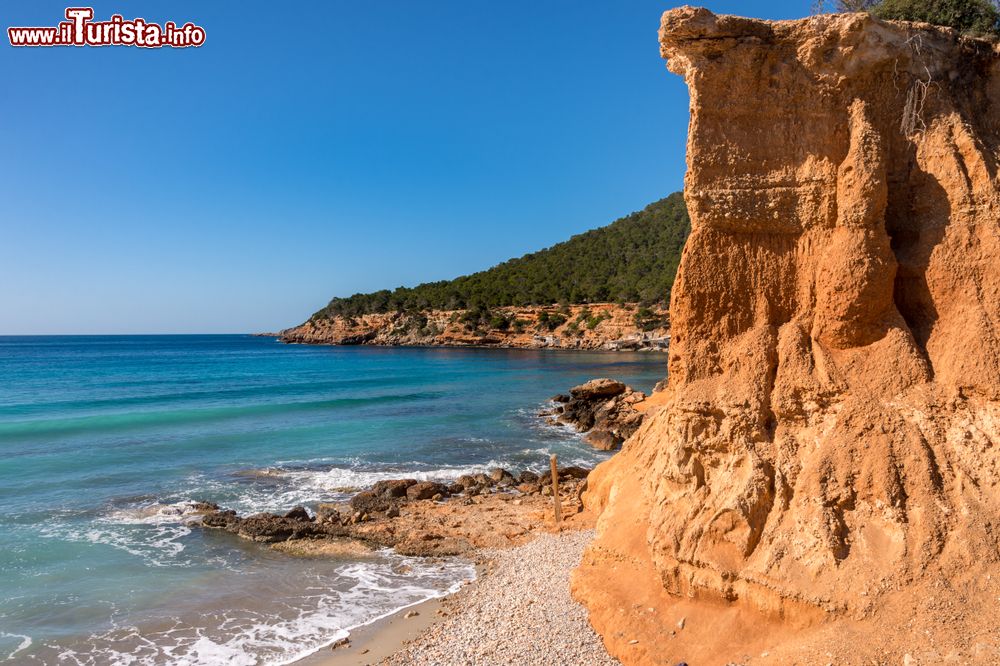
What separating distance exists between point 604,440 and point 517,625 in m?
Result: 15.4

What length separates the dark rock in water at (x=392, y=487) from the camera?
52.5 ft

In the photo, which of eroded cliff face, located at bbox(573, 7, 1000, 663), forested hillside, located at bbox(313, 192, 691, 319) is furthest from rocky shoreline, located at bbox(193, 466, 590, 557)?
forested hillside, located at bbox(313, 192, 691, 319)

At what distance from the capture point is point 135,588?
10727 millimetres

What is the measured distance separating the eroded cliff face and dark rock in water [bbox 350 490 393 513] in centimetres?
842

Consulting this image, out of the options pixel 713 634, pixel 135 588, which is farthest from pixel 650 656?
pixel 135 588

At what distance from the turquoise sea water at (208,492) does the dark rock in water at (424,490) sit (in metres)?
2.11

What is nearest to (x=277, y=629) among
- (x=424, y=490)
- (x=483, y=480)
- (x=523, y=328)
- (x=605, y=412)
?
(x=424, y=490)

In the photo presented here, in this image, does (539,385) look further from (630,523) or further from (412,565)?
(630,523)

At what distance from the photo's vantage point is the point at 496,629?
8.08m

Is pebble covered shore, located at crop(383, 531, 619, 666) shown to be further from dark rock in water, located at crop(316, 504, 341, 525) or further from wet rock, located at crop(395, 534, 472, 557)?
dark rock in water, located at crop(316, 504, 341, 525)

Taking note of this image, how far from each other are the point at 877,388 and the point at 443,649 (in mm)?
6037

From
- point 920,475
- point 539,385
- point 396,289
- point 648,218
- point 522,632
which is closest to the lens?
point 920,475

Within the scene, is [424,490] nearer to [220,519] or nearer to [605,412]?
[220,519]

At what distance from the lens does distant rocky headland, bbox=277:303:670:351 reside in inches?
2990
